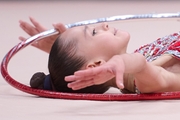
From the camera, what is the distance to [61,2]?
2.52m

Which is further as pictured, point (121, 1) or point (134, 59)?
point (121, 1)

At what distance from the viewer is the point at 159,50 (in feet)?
3.50

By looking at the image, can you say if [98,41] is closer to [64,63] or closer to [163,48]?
[64,63]

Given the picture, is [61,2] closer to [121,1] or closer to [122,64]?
[121,1]

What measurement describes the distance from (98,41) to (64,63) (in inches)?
3.4

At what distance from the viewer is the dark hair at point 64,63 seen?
2.99 feet

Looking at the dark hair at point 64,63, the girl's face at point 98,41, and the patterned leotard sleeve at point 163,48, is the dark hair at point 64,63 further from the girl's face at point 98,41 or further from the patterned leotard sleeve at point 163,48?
the patterned leotard sleeve at point 163,48

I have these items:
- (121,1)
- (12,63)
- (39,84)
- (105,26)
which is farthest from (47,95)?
(121,1)

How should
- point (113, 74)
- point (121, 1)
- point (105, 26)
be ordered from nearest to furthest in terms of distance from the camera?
point (113, 74)
point (105, 26)
point (121, 1)

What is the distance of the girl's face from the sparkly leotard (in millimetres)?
88

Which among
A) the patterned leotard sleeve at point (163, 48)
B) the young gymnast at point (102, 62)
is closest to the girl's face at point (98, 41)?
the young gymnast at point (102, 62)

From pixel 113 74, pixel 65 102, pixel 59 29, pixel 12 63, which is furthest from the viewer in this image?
pixel 12 63

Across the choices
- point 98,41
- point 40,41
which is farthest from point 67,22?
point 98,41

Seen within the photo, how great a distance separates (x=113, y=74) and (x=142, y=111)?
0.10 metres
